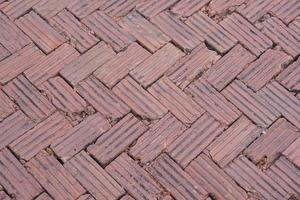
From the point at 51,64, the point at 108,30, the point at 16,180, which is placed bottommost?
the point at 16,180

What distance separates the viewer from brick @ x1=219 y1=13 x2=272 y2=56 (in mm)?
3803

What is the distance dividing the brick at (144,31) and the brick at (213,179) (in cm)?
102

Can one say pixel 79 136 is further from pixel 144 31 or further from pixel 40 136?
pixel 144 31

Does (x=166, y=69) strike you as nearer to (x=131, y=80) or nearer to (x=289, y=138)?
(x=131, y=80)

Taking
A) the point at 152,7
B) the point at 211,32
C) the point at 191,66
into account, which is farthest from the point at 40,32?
the point at 211,32

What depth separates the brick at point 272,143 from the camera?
3.30m

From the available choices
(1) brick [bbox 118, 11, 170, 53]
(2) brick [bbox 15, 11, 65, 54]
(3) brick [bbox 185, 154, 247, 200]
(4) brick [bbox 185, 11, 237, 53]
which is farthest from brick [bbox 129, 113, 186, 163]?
(2) brick [bbox 15, 11, 65, 54]

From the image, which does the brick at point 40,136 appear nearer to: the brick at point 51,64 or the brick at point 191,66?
the brick at point 51,64

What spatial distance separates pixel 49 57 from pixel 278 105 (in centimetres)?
179

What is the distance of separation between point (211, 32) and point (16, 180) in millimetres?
1898

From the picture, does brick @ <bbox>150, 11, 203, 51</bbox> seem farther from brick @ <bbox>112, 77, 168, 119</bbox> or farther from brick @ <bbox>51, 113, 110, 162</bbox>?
brick @ <bbox>51, 113, 110, 162</bbox>

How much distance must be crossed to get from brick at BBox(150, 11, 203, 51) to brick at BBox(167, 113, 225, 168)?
2.15 feet

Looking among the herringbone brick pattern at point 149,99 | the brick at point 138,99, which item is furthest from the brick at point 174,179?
the brick at point 138,99

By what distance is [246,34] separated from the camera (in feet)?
12.7
